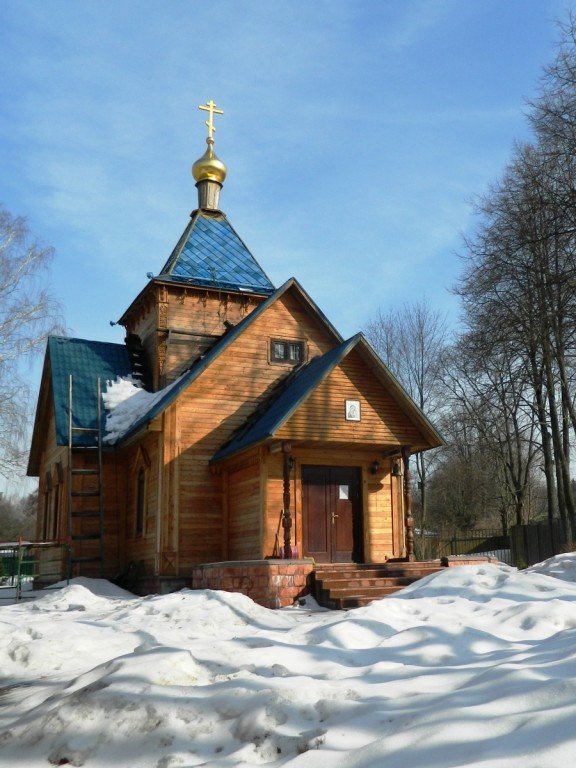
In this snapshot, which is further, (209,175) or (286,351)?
(209,175)

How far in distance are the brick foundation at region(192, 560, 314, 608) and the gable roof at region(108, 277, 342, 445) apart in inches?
160

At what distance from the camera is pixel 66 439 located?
56.2ft

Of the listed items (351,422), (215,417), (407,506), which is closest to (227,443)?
(215,417)

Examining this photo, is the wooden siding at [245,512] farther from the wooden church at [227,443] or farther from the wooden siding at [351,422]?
the wooden siding at [351,422]

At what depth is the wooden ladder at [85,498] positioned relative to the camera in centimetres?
1703

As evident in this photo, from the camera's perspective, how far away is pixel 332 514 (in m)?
14.7

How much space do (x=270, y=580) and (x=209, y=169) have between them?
1493 centimetres

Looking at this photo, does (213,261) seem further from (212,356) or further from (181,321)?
(212,356)

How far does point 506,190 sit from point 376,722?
1651 centimetres

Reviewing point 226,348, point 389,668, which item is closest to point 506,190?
point 226,348

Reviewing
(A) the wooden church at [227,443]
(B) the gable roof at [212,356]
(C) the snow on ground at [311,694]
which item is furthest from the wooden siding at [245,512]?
(C) the snow on ground at [311,694]

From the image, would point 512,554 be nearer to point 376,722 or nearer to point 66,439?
point 66,439

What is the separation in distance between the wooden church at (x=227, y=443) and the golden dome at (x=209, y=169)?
330cm

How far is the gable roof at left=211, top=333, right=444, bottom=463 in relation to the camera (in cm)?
1357
